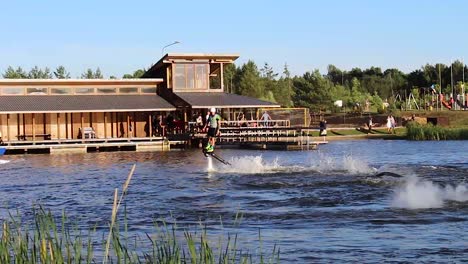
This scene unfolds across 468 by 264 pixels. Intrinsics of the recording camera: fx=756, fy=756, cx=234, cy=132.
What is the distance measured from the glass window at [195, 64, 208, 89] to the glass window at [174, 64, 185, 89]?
888 mm

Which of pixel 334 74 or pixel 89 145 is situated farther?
pixel 334 74

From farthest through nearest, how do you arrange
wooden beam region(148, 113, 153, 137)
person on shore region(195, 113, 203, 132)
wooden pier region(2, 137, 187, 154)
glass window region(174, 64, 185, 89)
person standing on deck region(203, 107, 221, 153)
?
glass window region(174, 64, 185, 89)
wooden beam region(148, 113, 153, 137)
person on shore region(195, 113, 203, 132)
wooden pier region(2, 137, 187, 154)
person standing on deck region(203, 107, 221, 153)

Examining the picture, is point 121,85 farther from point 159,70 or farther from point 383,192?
point 383,192

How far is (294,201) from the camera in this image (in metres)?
17.2

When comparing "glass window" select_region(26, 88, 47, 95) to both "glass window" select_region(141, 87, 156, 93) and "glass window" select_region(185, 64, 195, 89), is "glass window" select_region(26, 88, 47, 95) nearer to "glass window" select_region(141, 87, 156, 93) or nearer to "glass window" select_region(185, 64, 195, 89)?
"glass window" select_region(141, 87, 156, 93)

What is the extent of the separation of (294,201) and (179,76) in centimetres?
3455

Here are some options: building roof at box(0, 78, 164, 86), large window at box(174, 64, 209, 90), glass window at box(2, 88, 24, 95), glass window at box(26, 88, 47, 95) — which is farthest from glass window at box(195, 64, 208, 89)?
glass window at box(2, 88, 24, 95)

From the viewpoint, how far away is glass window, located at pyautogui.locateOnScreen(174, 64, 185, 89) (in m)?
50.8

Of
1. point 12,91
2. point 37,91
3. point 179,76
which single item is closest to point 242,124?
point 179,76

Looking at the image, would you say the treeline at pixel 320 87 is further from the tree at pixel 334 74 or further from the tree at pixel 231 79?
the tree at pixel 334 74

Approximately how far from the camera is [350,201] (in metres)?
17.0

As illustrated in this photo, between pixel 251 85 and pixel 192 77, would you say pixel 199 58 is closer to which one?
pixel 192 77

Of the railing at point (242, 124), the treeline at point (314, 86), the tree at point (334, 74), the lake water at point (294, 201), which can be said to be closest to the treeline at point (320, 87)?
the treeline at point (314, 86)

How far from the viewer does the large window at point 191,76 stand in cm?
5091
